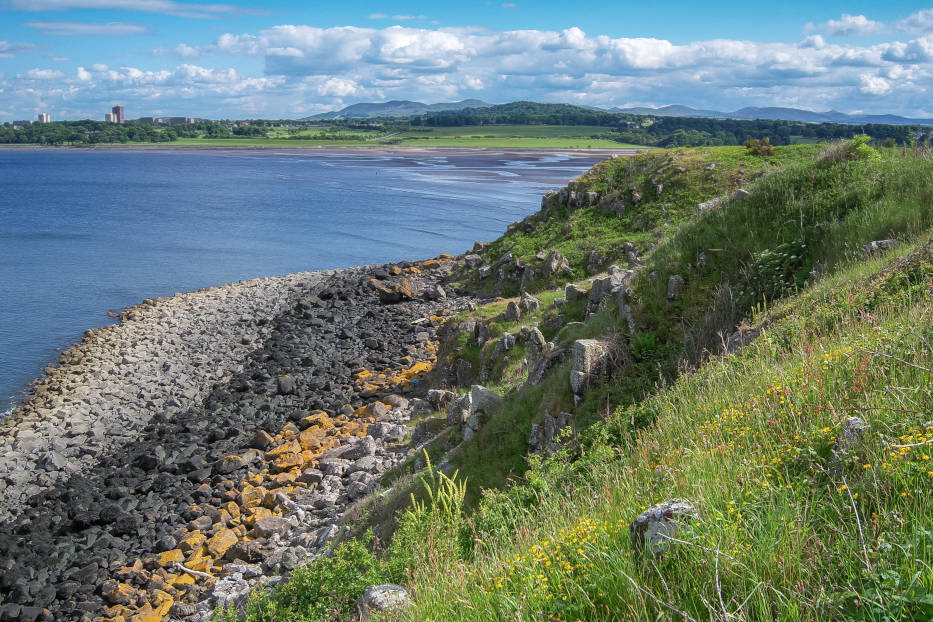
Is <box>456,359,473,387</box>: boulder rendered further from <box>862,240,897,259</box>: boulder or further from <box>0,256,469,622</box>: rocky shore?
<box>862,240,897,259</box>: boulder

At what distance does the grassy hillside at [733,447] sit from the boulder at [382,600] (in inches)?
6.7

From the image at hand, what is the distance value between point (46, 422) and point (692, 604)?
87.2 ft

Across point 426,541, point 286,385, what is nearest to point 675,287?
point 426,541

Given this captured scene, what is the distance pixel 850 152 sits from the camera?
1454 centimetres

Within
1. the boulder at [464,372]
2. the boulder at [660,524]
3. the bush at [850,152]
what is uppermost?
the bush at [850,152]

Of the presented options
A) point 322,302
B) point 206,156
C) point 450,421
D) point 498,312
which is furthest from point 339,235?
point 206,156

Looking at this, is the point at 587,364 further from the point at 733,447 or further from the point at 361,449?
the point at 361,449

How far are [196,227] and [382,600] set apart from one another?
70165 mm

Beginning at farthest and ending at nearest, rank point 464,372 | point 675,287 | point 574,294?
point 464,372
point 574,294
point 675,287

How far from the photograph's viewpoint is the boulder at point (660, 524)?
4164mm

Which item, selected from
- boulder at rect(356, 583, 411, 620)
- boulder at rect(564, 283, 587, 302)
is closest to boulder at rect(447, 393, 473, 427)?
boulder at rect(564, 283, 587, 302)

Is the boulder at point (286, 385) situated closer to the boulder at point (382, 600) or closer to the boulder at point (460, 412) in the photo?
the boulder at point (460, 412)

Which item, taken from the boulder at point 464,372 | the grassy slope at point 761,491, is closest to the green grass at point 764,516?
the grassy slope at point 761,491

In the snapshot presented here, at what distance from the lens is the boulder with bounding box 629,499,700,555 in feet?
13.7
